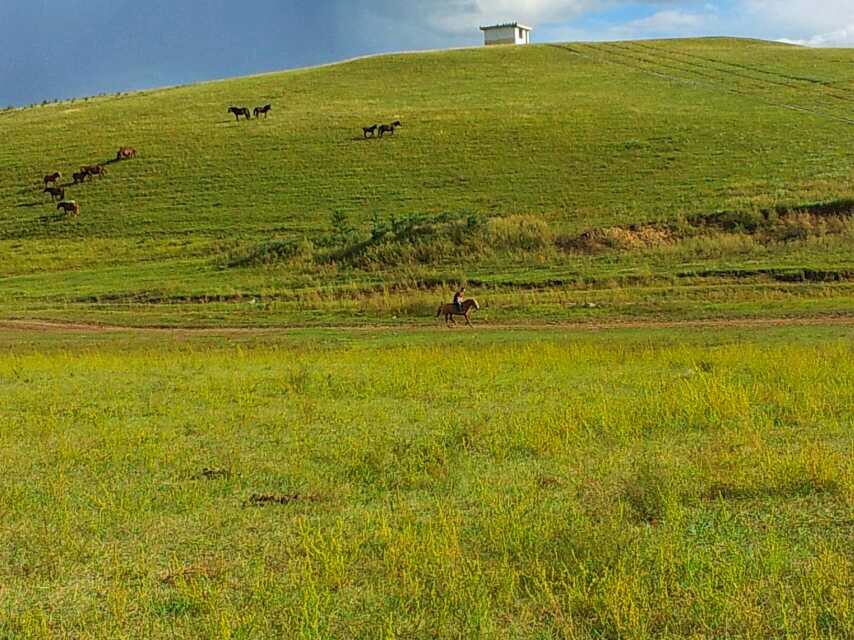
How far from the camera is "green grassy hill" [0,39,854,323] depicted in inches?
1353

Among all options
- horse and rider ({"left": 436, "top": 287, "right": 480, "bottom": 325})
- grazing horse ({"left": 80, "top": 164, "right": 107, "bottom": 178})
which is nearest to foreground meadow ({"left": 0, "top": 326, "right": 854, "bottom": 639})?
horse and rider ({"left": 436, "top": 287, "right": 480, "bottom": 325})

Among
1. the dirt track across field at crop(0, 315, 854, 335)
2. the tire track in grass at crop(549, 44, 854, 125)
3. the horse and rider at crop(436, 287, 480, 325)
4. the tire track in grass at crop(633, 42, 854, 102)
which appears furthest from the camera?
the tire track in grass at crop(633, 42, 854, 102)

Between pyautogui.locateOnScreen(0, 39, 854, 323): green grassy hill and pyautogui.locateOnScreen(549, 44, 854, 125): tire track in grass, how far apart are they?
0.48 metres

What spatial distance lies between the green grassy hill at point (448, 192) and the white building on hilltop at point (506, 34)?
28.9 meters

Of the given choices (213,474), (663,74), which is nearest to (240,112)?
(663,74)

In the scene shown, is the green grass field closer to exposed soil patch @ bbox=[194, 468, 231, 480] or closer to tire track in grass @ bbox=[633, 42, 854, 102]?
exposed soil patch @ bbox=[194, 468, 231, 480]

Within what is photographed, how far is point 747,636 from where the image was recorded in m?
5.51

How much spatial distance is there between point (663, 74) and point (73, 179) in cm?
5218

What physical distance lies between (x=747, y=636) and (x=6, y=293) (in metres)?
39.5

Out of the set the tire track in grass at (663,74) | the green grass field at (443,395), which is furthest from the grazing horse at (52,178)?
the tire track in grass at (663,74)

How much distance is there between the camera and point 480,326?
27516 mm

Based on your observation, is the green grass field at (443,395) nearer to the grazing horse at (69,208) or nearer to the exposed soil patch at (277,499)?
the exposed soil patch at (277,499)

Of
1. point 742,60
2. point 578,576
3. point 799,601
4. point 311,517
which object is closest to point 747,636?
point 799,601

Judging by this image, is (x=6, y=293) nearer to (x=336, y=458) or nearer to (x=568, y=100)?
(x=336, y=458)
